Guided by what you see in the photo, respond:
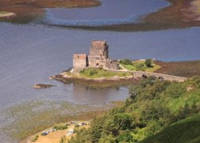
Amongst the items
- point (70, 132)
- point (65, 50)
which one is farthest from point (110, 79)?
point (70, 132)

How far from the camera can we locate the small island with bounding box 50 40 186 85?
82.1 metres

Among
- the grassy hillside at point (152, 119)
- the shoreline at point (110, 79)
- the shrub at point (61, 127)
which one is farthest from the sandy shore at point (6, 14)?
the grassy hillside at point (152, 119)

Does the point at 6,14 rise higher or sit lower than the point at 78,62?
higher

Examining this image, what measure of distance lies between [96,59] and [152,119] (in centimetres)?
3828

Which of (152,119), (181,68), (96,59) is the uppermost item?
(96,59)

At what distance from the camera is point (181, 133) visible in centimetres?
3666

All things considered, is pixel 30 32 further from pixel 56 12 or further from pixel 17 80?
pixel 17 80

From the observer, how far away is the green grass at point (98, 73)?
82.8 meters

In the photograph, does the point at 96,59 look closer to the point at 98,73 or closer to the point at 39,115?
the point at 98,73

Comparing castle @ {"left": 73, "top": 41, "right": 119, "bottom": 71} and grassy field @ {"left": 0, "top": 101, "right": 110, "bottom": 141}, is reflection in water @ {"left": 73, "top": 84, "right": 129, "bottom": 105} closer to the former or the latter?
grassy field @ {"left": 0, "top": 101, "right": 110, "bottom": 141}

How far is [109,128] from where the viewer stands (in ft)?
158

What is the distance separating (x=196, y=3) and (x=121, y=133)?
100m

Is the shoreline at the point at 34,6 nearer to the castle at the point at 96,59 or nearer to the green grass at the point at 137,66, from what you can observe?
the castle at the point at 96,59

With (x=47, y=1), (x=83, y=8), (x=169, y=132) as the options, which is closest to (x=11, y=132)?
(x=169, y=132)
